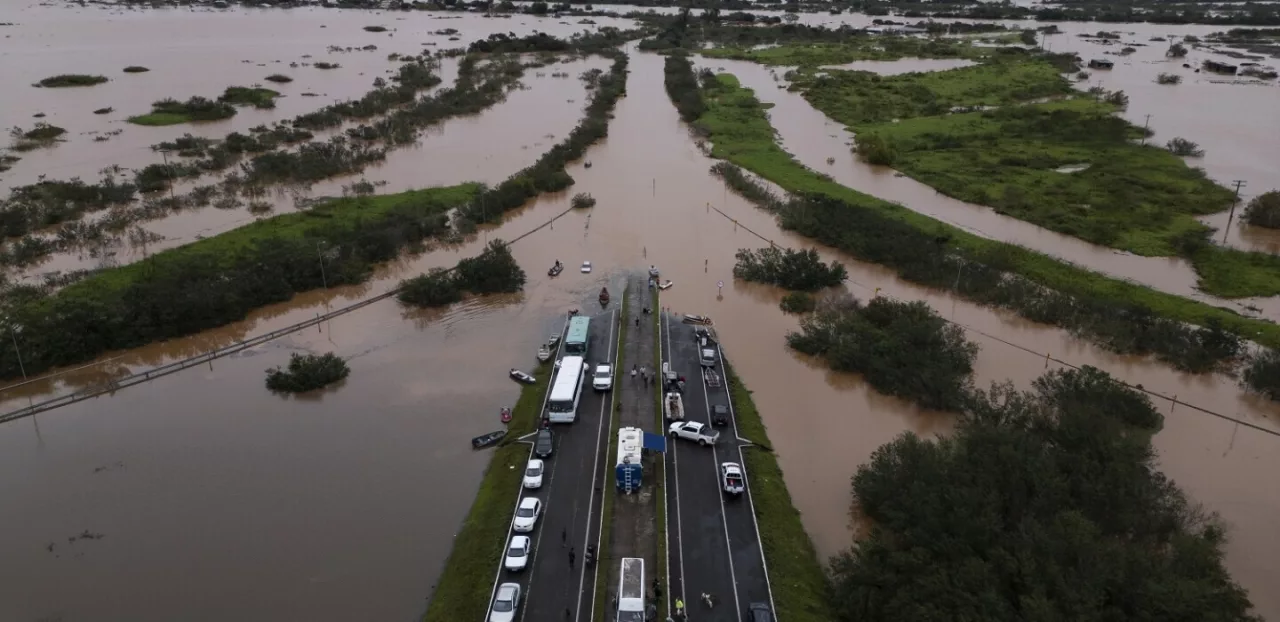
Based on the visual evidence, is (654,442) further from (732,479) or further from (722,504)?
(722,504)

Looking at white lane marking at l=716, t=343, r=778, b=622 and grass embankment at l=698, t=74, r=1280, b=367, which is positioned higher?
grass embankment at l=698, t=74, r=1280, b=367

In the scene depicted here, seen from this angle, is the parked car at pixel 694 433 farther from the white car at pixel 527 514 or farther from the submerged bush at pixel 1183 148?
the submerged bush at pixel 1183 148

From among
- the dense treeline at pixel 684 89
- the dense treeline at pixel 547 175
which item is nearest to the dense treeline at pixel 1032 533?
the dense treeline at pixel 547 175

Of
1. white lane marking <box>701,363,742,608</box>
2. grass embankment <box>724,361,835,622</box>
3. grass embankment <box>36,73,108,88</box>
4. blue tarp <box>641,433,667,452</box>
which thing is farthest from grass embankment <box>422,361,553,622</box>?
grass embankment <box>36,73,108,88</box>

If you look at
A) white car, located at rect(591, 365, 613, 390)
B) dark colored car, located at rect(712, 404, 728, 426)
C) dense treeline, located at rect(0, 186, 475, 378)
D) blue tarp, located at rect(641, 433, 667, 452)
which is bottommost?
dark colored car, located at rect(712, 404, 728, 426)

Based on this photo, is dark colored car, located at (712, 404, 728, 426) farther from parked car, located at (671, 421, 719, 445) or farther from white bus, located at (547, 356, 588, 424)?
white bus, located at (547, 356, 588, 424)

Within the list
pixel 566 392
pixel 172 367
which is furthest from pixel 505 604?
pixel 172 367
